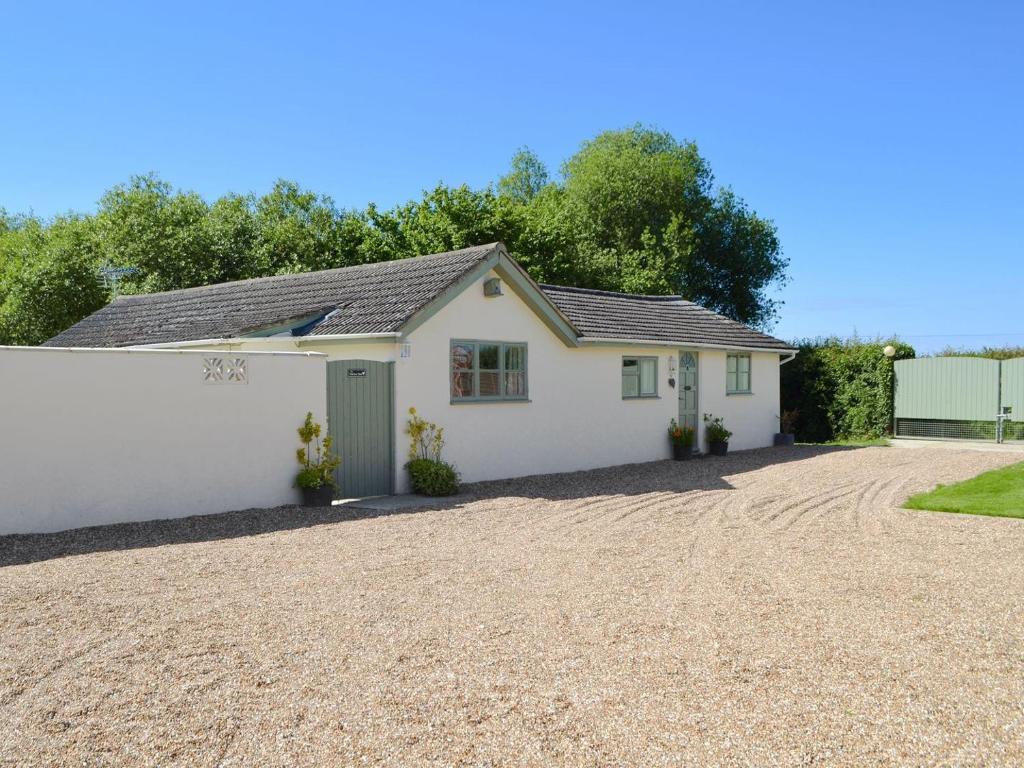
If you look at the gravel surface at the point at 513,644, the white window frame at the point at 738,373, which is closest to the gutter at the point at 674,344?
the white window frame at the point at 738,373

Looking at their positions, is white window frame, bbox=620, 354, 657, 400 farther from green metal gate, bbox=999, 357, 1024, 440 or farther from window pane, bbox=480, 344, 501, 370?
green metal gate, bbox=999, 357, 1024, 440

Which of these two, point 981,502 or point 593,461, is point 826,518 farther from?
point 593,461

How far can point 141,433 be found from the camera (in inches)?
419

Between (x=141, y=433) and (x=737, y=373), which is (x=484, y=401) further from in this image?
(x=737, y=373)

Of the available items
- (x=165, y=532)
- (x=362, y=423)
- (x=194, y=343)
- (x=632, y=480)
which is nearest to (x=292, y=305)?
(x=194, y=343)

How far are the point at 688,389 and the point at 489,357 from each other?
725 cm

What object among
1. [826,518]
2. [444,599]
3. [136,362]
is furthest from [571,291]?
[444,599]

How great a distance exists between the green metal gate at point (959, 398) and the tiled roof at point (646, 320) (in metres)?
3.99

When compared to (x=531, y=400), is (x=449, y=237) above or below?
above

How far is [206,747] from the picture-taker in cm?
416

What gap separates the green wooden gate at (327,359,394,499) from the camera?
12.8 metres

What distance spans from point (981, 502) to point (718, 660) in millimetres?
8955

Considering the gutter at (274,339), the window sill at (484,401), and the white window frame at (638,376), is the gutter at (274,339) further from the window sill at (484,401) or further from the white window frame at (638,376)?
the white window frame at (638,376)

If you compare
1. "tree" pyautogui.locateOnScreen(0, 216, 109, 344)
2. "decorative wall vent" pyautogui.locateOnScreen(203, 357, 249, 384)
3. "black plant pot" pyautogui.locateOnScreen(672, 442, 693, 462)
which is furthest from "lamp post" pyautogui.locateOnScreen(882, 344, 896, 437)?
"tree" pyautogui.locateOnScreen(0, 216, 109, 344)
